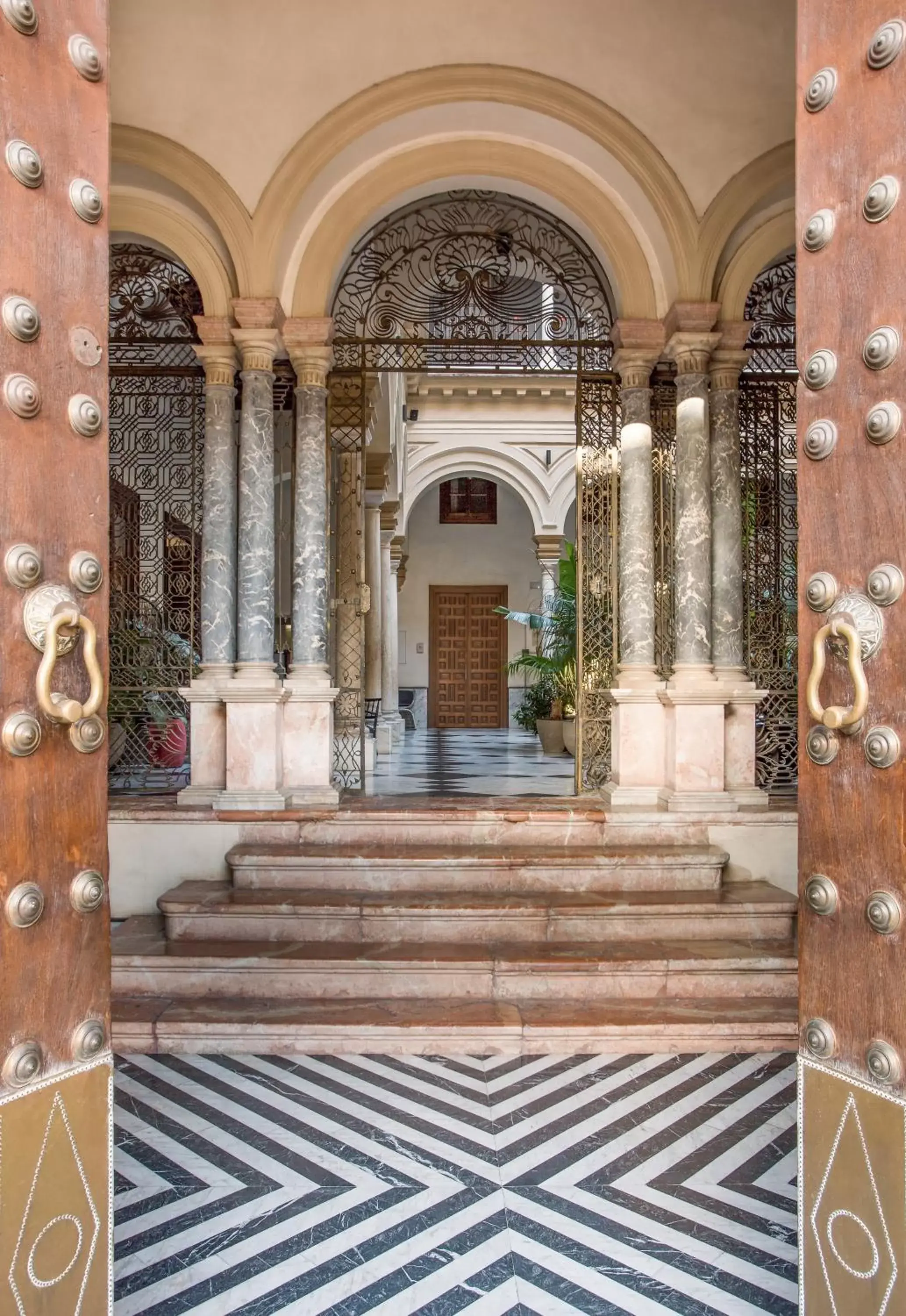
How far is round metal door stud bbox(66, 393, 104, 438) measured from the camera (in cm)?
158

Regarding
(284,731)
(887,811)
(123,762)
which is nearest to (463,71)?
(284,731)

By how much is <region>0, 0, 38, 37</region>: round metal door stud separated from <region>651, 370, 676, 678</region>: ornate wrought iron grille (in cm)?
544

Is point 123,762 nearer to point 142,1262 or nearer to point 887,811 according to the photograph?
point 142,1262

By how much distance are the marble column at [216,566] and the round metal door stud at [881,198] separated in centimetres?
497

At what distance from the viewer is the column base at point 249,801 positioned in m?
5.75

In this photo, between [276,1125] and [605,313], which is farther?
[605,313]

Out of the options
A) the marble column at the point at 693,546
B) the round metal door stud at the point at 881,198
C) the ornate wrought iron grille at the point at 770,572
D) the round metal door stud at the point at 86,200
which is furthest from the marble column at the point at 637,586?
the round metal door stud at the point at 86,200

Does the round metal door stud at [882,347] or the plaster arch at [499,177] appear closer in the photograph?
the round metal door stud at [882,347]

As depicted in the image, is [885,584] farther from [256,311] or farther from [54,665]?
[256,311]

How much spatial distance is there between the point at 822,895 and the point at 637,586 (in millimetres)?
4744

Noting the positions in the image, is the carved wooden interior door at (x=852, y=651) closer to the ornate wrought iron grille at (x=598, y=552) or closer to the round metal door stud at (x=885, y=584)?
the round metal door stud at (x=885, y=584)

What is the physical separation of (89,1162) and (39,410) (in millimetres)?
1242

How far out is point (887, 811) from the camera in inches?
60.9

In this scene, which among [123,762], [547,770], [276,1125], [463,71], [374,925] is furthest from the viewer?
[547,770]
